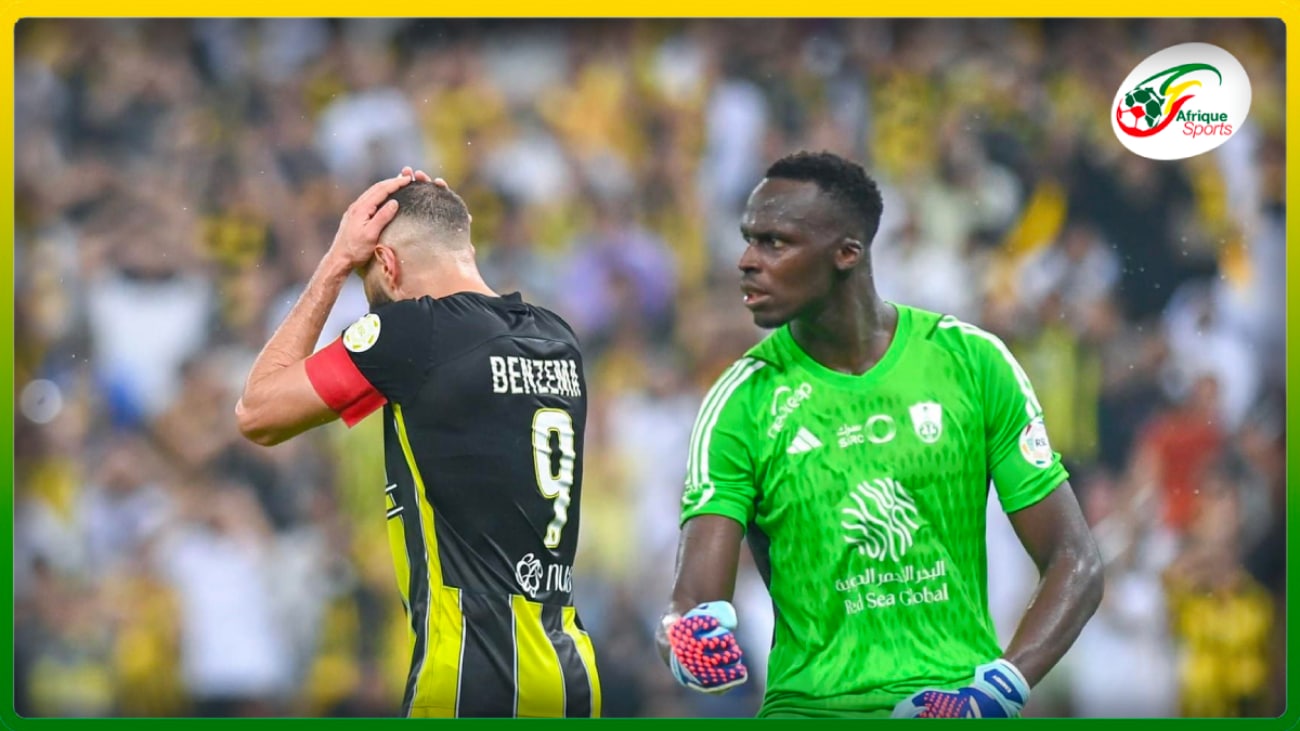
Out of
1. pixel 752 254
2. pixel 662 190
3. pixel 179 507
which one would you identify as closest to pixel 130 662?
pixel 179 507

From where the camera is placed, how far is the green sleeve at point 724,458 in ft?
16.1

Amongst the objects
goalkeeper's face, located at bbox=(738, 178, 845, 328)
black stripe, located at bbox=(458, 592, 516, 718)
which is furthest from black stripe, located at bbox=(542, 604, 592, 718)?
goalkeeper's face, located at bbox=(738, 178, 845, 328)

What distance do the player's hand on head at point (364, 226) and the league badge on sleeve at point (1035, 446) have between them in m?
2.06

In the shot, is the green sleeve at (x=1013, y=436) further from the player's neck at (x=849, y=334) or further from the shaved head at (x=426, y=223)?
the shaved head at (x=426, y=223)

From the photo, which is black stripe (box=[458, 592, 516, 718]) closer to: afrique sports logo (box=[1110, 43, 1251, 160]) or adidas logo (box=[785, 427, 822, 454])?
adidas logo (box=[785, 427, 822, 454])

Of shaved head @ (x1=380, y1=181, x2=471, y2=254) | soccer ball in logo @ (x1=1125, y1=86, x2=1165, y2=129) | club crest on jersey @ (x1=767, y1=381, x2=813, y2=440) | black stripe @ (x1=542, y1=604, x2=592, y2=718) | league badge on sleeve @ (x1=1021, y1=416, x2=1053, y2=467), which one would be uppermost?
soccer ball in logo @ (x1=1125, y1=86, x2=1165, y2=129)

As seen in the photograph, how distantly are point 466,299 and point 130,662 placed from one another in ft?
14.3

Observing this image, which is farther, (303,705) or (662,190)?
(662,190)

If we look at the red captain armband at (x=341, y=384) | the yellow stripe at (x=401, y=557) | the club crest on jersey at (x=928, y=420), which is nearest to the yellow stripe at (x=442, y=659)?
the yellow stripe at (x=401, y=557)

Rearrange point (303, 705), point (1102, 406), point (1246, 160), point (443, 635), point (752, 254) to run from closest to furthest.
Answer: point (443, 635) → point (752, 254) → point (303, 705) → point (1102, 406) → point (1246, 160)

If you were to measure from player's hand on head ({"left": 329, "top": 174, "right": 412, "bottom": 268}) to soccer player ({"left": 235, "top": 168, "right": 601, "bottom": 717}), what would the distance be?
0.21 meters

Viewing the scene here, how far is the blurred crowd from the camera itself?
839 cm

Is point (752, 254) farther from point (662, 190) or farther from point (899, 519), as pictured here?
point (662, 190)

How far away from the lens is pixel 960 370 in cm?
502
